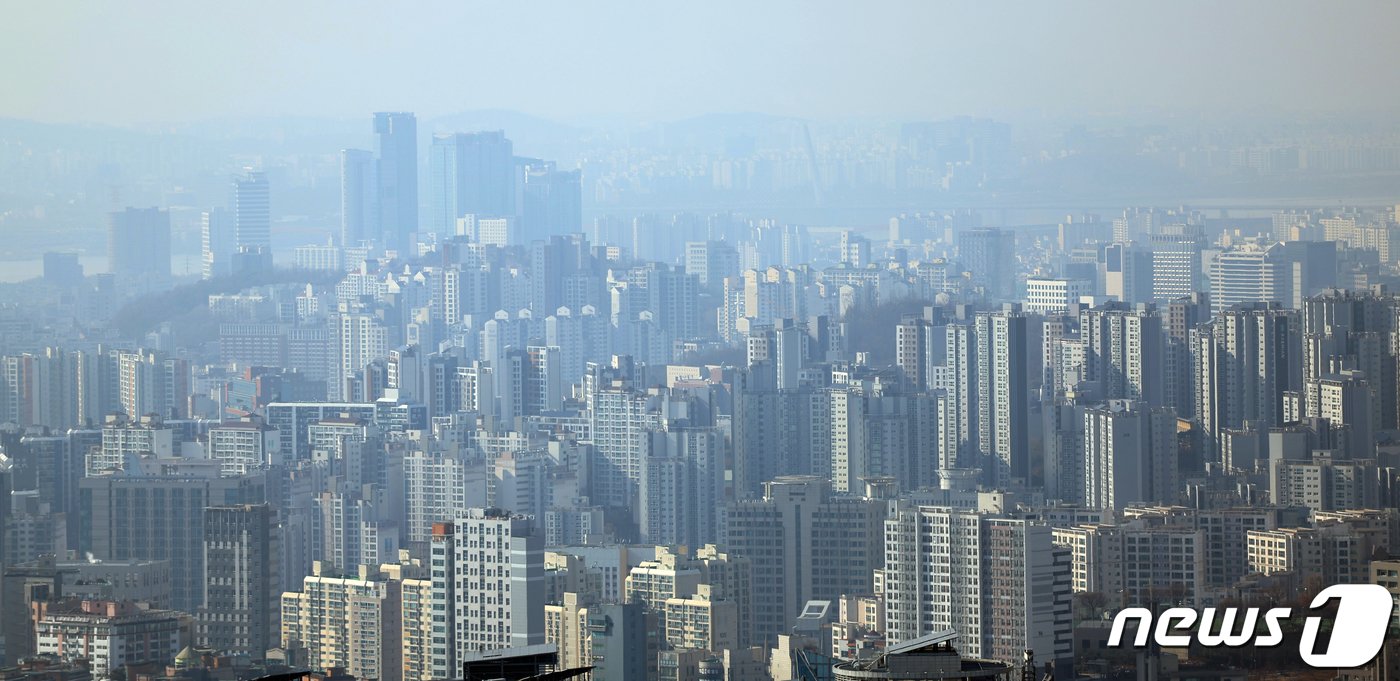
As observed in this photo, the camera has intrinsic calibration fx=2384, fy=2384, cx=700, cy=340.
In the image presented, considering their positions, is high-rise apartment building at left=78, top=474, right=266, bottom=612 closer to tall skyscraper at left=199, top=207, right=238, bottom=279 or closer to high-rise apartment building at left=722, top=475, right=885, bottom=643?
high-rise apartment building at left=722, top=475, right=885, bottom=643

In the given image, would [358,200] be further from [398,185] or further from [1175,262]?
[1175,262]

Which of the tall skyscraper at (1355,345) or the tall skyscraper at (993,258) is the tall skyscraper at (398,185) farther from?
the tall skyscraper at (1355,345)

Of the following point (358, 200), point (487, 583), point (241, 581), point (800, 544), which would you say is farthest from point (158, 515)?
point (358, 200)

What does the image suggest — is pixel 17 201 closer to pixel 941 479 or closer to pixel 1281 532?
pixel 941 479

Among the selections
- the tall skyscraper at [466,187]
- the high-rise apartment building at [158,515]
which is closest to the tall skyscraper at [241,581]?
the high-rise apartment building at [158,515]

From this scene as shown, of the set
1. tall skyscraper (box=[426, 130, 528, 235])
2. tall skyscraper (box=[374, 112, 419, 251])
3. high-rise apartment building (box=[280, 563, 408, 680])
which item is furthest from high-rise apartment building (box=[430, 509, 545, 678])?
tall skyscraper (box=[426, 130, 528, 235])
